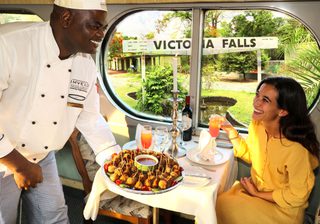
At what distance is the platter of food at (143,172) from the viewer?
5.21 feet

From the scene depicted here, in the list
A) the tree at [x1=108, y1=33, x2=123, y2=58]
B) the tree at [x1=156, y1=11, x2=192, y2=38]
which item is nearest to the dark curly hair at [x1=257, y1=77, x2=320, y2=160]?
the tree at [x1=156, y1=11, x2=192, y2=38]

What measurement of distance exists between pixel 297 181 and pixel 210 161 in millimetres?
548

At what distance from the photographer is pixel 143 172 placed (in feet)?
5.52

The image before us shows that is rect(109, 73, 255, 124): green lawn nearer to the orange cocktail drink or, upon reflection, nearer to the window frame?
the window frame

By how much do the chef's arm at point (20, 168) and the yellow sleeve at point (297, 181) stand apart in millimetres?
1395

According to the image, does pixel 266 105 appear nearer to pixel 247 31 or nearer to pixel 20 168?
pixel 247 31

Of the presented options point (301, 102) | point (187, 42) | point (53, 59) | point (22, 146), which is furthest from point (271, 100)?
point (22, 146)

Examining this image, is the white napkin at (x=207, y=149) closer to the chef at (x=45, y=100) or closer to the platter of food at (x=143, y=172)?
the platter of food at (x=143, y=172)

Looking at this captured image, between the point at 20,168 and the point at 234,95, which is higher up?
the point at 234,95

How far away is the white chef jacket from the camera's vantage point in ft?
4.84

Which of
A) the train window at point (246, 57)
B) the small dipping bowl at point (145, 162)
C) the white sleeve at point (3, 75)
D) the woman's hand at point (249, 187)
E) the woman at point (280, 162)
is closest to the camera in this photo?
the white sleeve at point (3, 75)

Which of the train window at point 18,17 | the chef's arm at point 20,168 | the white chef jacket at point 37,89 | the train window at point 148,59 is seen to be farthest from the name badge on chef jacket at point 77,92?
the train window at point 18,17

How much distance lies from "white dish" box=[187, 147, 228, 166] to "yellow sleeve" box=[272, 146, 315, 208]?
16.8 inches

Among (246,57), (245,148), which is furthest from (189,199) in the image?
(246,57)
